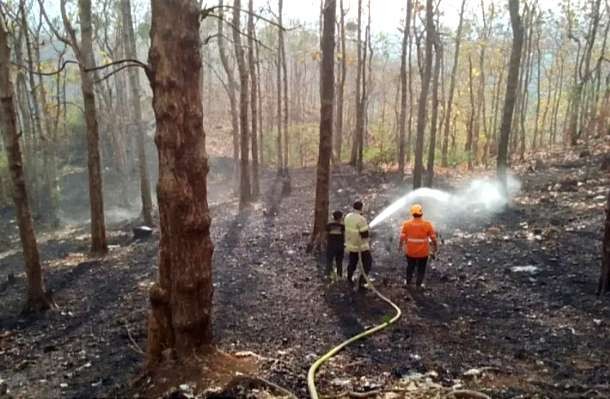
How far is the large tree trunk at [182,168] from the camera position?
4422mm

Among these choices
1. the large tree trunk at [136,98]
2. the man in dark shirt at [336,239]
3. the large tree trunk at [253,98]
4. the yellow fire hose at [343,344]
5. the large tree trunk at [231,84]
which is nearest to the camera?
the yellow fire hose at [343,344]

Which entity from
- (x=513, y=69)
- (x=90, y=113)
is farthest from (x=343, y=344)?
(x=513, y=69)

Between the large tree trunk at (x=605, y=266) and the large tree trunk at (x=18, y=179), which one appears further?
the large tree trunk at (x=18, y=179)

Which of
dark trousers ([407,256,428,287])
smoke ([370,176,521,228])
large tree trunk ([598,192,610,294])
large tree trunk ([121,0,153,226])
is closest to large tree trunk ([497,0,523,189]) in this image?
smoke ([370,176,521,228])

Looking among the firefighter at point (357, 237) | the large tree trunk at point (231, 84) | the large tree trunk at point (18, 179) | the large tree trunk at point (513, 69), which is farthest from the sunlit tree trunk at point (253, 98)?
the firefighter at point (357, 237)

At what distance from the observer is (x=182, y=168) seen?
4531 millimetres

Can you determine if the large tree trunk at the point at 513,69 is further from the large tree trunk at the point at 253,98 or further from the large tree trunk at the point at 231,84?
the large tree trunk at the point at 231,84

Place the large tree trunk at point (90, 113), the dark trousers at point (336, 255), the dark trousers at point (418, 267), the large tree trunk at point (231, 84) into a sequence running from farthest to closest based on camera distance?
the large tree trunk at point (231, 84) < the large tree trunk at point (90, 113) < the dark trousers at point (336, 255) < the dark trousers at point (418, 267)

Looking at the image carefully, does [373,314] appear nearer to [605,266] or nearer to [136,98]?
[605,266]

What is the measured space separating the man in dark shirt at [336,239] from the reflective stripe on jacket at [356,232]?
0.74 ft

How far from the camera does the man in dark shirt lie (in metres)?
9.27

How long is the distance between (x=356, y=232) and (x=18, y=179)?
5.60 meters

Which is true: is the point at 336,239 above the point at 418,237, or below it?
below

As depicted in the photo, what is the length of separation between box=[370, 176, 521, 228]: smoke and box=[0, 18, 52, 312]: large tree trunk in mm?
8842
